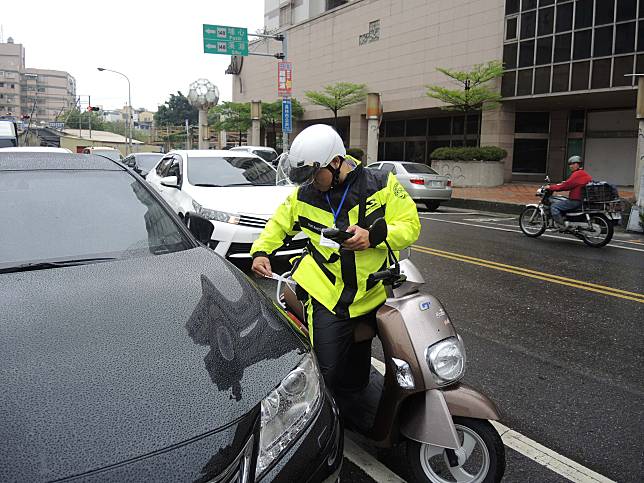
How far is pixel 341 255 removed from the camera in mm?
2727

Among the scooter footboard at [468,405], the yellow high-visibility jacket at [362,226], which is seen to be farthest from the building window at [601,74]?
the scooter footboard at [468,405]

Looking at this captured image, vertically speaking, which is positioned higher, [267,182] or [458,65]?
[458,65]

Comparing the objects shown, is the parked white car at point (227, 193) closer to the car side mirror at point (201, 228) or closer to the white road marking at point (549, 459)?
the car side mirror at point (201, 228)

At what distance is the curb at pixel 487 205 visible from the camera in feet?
54.9

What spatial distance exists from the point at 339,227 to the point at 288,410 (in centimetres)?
112

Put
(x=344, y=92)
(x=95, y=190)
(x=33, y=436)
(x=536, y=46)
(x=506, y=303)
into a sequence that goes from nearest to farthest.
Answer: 1. (x=33, y=436)
2. (x=95, y=190)
3. (x=506, y=303)
4. (x=536, y=46)
5. (x=344, y=92)

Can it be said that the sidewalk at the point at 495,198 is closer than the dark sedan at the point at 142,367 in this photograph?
No

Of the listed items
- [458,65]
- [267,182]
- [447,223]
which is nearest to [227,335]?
[267,182]

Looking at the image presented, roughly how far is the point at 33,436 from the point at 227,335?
2.38 ft

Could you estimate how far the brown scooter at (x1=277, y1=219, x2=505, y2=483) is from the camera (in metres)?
2.42

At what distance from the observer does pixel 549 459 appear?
2943 millimetres

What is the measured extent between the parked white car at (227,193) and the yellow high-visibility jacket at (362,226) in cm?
303

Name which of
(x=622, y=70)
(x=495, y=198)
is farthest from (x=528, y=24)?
(x=495, y=198)

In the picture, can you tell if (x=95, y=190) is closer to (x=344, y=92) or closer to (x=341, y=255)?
(x=341, y=255)
